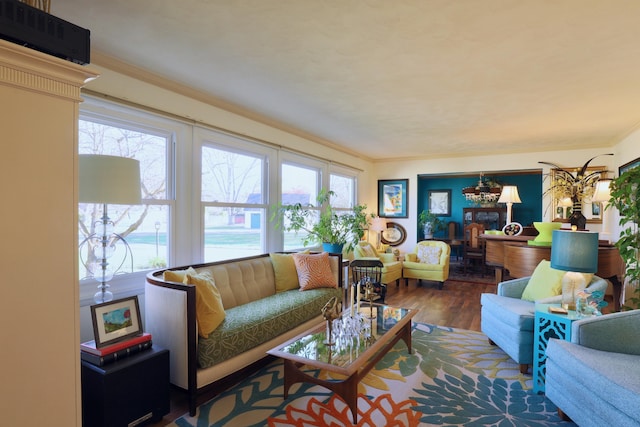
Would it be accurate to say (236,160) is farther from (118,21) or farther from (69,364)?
(69,364)

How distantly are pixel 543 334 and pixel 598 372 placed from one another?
732 mm

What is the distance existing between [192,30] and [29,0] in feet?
3.16

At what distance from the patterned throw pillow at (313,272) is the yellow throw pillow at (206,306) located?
1339 millimetres

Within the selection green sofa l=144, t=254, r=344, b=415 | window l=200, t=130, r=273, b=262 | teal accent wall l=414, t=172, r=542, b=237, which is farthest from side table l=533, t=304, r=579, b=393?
teal accent wall l=414, t=172, r=542, b=237

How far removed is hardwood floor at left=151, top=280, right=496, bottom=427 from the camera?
4.14m

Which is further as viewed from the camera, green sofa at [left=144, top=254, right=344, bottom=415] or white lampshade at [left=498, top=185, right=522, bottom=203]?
white lampshade at [left=498, top=185, right=522, bottom=203]

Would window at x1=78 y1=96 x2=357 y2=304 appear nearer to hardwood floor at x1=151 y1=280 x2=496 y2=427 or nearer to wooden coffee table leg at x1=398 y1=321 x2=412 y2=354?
hardwood floor at x1=151 y1=280 x2=496 y2=427

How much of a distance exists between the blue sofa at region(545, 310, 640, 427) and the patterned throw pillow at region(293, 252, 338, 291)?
7.18 ft

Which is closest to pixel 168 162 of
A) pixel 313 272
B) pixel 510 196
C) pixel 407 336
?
pixel 313 272

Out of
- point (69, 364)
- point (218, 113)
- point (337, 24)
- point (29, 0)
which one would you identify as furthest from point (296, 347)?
point (218, 113)

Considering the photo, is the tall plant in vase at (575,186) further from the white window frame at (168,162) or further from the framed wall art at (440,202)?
the white window frame at (168,162)

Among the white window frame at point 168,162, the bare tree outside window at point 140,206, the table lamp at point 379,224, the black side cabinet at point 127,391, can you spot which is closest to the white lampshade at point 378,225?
the table lamp at point 379,224

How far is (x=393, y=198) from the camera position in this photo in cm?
752

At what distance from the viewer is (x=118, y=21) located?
7.25ft
